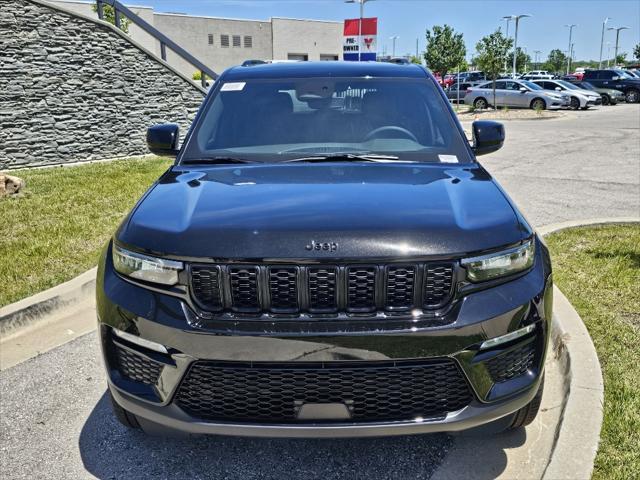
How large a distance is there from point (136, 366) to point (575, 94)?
34.2m

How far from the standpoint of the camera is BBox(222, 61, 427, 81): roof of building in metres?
4.07

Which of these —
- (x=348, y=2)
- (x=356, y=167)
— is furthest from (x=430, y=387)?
(x=348, y=2)

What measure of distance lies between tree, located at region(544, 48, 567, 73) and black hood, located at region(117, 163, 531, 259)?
108m

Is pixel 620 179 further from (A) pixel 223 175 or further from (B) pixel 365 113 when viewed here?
(A) pixel 223 175

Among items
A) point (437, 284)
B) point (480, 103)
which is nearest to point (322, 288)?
point (437, 284)

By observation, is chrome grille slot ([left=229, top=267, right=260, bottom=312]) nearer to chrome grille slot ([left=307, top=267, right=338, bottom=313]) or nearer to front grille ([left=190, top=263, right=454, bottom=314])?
front grille ([left=190, top=263, right=454, bottom=314])

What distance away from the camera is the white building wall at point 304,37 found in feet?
185

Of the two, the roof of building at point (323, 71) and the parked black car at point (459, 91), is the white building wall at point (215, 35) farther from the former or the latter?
the roof of building at point (323, 71)

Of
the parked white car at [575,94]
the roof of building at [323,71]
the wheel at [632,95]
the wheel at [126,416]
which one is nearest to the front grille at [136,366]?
the wheel at [126,416]

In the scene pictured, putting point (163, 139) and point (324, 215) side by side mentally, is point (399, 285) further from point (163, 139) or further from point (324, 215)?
point (163, 139)

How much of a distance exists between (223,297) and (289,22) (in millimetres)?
57871

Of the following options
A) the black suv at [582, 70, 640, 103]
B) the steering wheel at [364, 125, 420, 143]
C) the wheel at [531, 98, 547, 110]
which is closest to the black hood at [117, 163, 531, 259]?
the steering wheel at [364, 125, 420, 143]

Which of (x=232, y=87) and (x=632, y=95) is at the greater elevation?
(x=232, y=87)

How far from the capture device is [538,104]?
30.9 metres
